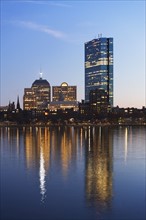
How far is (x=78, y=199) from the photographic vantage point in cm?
2984

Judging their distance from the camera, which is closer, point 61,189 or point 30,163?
point 61,189

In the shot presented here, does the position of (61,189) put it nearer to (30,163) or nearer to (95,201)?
(95,201)

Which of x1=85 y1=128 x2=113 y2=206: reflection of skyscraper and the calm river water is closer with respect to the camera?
the calm river water

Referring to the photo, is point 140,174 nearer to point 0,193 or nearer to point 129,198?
point 129,198

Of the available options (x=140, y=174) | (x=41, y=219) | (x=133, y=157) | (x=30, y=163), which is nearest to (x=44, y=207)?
(x=41, y=219)

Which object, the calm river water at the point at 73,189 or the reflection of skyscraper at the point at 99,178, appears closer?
the calm river water at the point at 73,189

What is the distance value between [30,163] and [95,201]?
21.2 meters

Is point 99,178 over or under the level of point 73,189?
over

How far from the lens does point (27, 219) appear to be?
24844mm

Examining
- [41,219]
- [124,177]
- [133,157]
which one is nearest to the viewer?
[41,219]

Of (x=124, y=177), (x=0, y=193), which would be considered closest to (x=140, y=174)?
(x=124, y=177)

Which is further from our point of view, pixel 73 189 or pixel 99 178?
pixel 99 178

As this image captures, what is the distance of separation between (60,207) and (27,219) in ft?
11.8

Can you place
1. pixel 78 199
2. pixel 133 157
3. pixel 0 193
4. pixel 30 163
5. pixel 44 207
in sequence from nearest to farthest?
1. pixel 44 207
2. pixel 78 199
3. pixel 0 193
4. pixel 30 163
5. pixel 133 157
